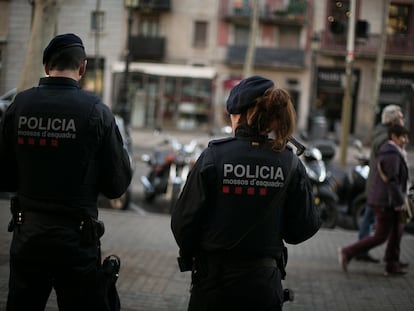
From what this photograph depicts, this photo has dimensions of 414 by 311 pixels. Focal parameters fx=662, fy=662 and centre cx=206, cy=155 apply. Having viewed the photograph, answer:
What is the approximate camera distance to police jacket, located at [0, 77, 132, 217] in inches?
129

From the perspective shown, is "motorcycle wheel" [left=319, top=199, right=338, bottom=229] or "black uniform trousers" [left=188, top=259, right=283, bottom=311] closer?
"black uniform trousers" [left=188, top=259, right=283, bottom=311]

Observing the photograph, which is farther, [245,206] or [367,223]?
[367,223]

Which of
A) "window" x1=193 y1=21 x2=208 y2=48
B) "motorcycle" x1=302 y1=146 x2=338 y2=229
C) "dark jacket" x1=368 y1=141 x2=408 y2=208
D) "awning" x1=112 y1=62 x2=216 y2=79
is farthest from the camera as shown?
"window" x1=193 y1=21 x2=208 y2=48

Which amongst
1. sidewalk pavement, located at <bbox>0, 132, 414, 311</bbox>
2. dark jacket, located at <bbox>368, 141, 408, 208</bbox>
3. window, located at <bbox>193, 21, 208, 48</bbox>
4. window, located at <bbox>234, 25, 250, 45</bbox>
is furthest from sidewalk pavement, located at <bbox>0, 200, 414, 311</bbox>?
window, located at <bbox>234, 25, 250, 45</bbox>

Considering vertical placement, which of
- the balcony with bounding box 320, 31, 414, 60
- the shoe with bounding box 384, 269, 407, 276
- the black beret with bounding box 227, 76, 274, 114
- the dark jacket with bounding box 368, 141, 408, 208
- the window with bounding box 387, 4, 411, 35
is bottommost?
the shoe with bounding box 384, 269, 407, 276

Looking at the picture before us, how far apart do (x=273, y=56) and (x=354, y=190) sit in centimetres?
2668

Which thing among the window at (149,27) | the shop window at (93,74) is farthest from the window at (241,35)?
the shop window at (93,74)

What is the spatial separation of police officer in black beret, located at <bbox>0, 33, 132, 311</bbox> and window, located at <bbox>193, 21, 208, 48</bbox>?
3166 centimetres

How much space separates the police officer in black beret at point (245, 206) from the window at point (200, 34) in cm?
3188

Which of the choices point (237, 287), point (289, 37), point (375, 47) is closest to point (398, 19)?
point (375, 47)

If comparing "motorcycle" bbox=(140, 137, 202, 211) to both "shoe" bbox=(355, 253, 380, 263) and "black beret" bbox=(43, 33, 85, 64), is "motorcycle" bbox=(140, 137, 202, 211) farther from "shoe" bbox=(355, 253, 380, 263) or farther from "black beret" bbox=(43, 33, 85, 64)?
"black beret" bbox=(43, 33, 85, 64)

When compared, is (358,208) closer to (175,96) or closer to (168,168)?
(168,168)

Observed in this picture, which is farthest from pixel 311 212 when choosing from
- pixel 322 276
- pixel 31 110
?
pixel 322 276

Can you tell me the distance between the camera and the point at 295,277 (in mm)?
6504
